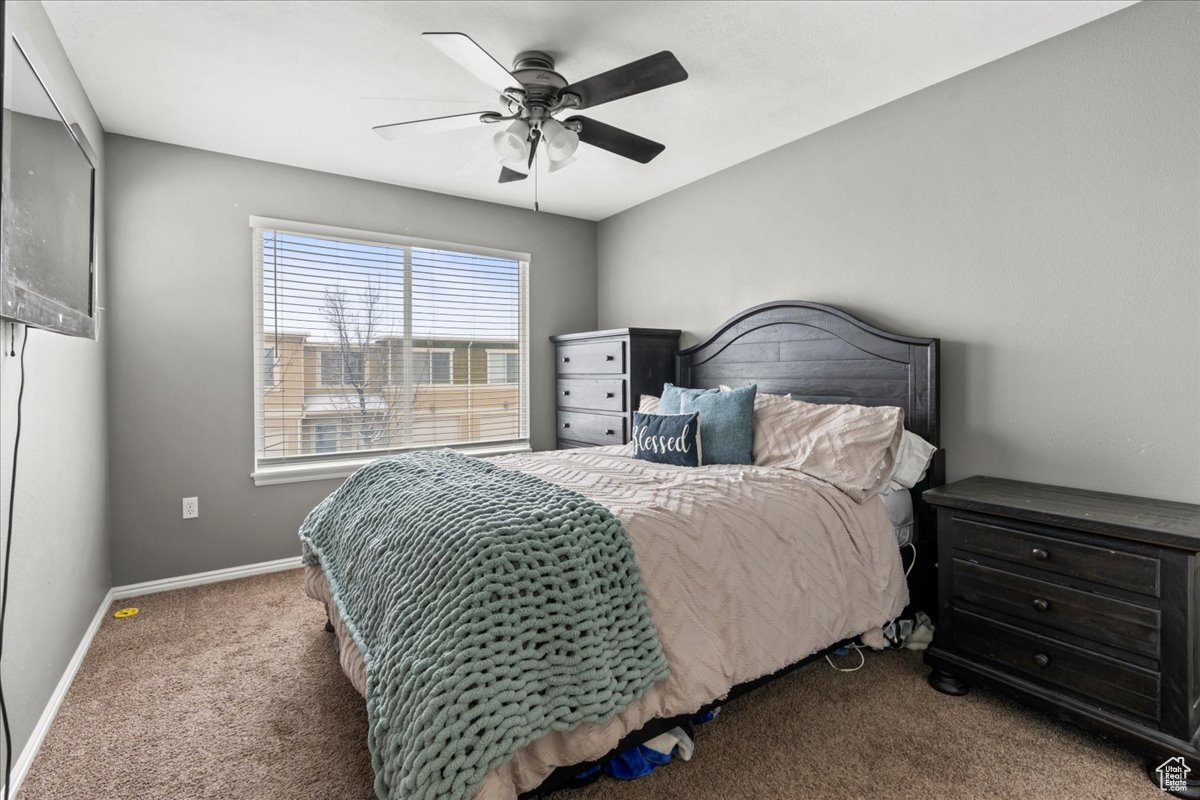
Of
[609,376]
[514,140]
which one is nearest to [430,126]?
[514,140]

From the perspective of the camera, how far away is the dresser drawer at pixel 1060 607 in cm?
163

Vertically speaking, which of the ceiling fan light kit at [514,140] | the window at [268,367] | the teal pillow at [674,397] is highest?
the ceiling fan light kit at [514,140]

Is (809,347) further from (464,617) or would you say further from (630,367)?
(464,617)

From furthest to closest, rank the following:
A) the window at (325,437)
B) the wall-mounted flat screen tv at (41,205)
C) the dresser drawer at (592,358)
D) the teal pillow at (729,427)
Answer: the dresser drawer at (592,358)
the window at (325,437)
the teal pillow at (729,427)
the wall-mounted flat screen tv at (41,205)

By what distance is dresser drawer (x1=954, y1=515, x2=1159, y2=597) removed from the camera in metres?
1.63

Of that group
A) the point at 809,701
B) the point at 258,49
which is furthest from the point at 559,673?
the point at 258,49

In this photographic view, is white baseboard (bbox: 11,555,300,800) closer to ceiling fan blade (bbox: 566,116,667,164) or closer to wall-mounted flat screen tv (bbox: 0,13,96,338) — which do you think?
wall-mounted flat screen tv (bbox: 0,13,96,338)

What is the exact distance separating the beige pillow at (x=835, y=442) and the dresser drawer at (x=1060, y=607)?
43 centimetres

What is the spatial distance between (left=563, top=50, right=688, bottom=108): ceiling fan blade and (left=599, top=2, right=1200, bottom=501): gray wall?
136 cm

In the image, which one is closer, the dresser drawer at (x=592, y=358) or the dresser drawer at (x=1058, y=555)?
the dresser drawer at (x=1058, y=555)

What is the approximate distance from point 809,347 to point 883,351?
39cm

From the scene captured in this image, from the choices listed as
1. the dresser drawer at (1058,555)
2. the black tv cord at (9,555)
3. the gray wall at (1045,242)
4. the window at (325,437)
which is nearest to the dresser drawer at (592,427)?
the gray wall at (1045,242)

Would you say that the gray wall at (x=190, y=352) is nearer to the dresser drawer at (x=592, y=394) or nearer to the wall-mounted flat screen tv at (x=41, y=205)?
the wall-mounted flat screen tv at (x=41, y=205)

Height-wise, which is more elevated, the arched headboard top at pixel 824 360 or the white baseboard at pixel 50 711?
the arched headboard top at pixel 824 360
